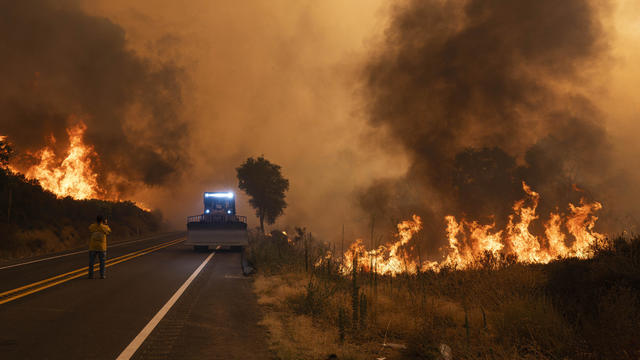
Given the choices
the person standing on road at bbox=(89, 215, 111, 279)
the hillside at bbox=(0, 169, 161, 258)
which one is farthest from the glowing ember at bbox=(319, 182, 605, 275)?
the hillside at bbox=(0, 169, 161, 258)

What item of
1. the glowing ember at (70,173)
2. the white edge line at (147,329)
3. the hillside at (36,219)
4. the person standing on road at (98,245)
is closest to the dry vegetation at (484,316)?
the white edge line at (147,329)

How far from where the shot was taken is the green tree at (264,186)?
2397 inches

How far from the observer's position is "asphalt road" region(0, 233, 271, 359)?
5.50 meters

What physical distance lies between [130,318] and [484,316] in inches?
239

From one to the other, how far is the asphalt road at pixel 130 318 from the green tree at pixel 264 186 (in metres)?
47.5

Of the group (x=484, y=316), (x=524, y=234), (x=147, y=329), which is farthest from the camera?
(x=524, y=234)

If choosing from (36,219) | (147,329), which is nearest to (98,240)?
(147,329)

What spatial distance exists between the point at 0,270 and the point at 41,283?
442 centimetres

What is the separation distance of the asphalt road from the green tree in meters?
47.5

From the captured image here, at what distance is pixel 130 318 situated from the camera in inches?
289

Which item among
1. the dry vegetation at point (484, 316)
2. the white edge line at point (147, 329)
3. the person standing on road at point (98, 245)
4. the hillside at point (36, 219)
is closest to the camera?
the dry vegetation at point (484, 316)

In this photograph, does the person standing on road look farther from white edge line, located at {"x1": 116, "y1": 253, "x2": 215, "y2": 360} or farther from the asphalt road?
white edge line, located at {"x1": 116, "y1": 253, "x2": 215, "y2": 360}

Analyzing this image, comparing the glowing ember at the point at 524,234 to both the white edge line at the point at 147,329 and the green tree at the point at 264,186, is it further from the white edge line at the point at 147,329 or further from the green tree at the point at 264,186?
the green tree at the point at 264,186

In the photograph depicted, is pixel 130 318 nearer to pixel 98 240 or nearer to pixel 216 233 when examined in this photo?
pixel 98 240
